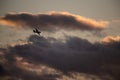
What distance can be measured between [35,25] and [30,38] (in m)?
2.68

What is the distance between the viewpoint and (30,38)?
46969mm

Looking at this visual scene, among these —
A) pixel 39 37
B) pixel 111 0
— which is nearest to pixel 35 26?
pixel 39 37

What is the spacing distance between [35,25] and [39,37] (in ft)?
10.5

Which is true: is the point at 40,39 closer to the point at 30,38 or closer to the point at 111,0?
the point at 30,38

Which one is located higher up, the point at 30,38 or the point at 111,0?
the point at 111,0

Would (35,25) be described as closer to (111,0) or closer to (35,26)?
(35,26)

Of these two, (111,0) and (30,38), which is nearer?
(111,0)

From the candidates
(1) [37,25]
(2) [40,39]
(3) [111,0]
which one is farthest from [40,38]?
(3) [111,0]

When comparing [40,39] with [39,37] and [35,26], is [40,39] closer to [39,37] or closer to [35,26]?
[39,37]

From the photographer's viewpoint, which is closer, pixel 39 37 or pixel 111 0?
pixel 111 0

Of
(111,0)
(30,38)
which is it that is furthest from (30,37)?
(111,0)

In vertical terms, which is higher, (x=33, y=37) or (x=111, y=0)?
(x=111, y=0)

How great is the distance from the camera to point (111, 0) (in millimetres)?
43281

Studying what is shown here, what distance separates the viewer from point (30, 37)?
46.4 metres
